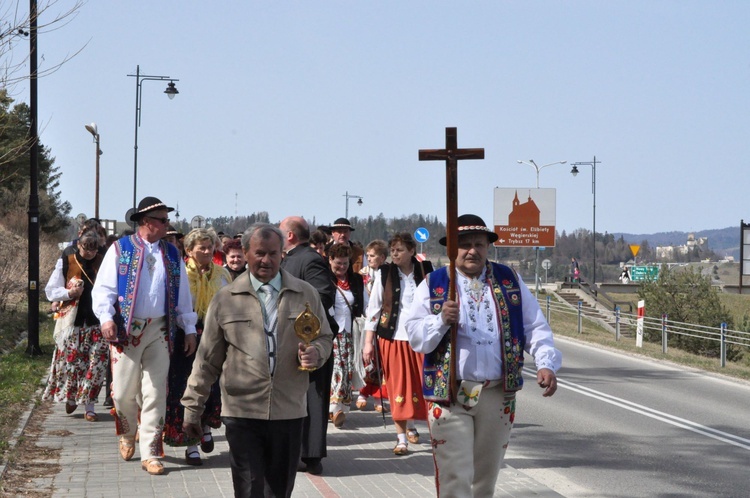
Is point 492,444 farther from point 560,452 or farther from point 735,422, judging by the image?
point 735,422

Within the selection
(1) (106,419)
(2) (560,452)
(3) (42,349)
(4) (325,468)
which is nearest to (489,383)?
(4) (325,468)

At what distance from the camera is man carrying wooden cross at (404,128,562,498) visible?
227 inches

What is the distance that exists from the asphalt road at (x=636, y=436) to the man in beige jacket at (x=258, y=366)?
3.58 metres

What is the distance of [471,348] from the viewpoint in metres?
5.84

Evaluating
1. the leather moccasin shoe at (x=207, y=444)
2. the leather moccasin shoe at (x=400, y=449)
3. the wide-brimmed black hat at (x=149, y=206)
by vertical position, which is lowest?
the leather moccasin shoe at (x=400, y=449)

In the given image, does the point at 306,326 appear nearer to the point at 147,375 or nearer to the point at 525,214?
the point at 147,375

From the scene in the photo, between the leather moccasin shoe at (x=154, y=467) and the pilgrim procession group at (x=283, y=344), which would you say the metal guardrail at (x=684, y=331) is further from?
the leather moccasin shoe at (x=154, y=467)

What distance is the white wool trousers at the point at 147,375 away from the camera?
8266mm

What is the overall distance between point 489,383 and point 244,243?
148 cm

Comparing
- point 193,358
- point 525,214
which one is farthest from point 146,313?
point 525,214

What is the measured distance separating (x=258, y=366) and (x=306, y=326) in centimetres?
32

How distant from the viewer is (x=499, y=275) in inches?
237

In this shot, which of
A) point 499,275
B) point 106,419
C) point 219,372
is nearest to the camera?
point 219,372

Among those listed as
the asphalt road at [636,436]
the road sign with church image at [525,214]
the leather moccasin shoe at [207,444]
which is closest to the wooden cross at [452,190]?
the asphalt road at [636,436]
